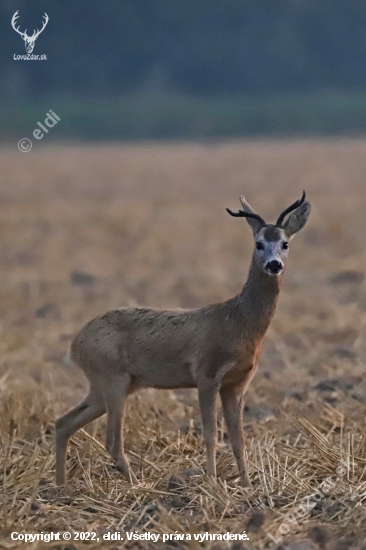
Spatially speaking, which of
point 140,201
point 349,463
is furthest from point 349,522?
point 140,201

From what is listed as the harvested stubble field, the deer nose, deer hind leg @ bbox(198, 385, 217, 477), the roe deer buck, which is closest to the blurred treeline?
the harvested stubble field

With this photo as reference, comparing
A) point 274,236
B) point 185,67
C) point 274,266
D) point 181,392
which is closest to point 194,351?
point 274,266

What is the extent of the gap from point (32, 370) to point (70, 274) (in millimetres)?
8301

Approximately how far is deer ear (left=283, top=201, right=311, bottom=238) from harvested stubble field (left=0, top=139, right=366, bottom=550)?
5.42ft

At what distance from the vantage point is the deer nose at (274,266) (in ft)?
29.3

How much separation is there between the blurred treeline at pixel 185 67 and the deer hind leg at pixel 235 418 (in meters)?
67.6

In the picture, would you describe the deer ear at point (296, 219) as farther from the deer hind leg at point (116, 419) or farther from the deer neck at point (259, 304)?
the deer hind leg at point (116, 419)

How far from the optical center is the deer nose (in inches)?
351

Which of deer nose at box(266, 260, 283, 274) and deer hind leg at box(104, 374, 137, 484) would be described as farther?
deer hind leg at box(104, 374, 137, 484)

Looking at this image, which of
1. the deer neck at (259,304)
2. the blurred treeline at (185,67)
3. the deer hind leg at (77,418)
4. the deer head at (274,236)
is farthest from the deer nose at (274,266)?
the blurred treeline at (185,67)

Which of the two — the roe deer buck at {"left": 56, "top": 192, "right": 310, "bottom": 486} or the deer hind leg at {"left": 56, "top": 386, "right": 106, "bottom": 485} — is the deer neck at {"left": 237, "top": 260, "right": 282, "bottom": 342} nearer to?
the roe deer buck at {"left": 56, "top": 192, "right": 310, "bottom": 486}

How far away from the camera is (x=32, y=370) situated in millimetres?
14008

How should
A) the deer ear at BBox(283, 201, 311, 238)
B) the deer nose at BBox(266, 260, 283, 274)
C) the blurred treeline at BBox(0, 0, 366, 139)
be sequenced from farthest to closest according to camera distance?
the blurred treeline at BBox(0, 0, 366, 139), the deer ear at BBox(283, 201, 311, 238), the deer nose at BBox(266, 260, 283, 274)

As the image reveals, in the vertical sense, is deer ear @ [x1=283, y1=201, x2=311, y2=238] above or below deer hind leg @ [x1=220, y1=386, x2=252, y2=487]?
above
